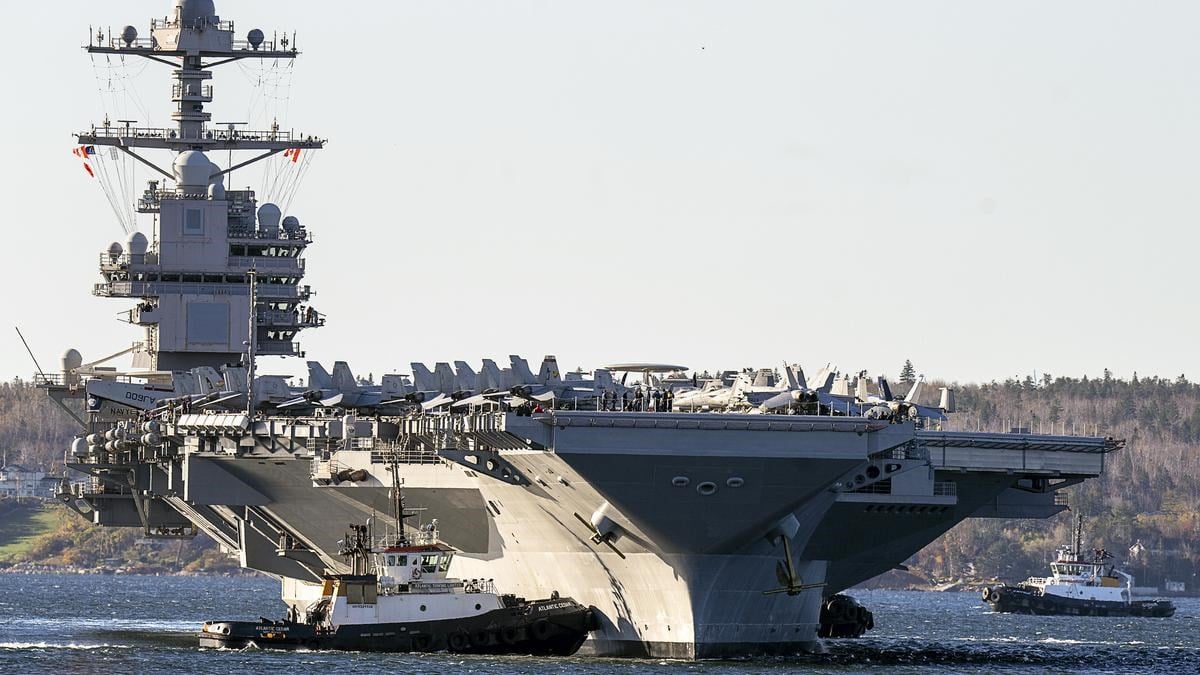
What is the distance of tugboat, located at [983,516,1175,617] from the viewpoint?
72250mm

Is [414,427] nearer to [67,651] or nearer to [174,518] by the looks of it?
[67,651]

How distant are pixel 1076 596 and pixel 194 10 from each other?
3474cm

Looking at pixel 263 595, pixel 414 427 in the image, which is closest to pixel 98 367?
pixel 414 427

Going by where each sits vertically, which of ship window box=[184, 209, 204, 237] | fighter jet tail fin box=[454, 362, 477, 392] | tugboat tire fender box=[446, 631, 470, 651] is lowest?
tugboat tire fender box=[446, 631, 470, 651]

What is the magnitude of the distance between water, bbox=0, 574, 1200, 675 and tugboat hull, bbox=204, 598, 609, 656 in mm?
235

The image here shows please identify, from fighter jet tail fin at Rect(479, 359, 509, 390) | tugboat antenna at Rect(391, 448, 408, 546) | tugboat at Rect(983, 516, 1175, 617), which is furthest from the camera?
tugboat at Rect(983, 516, 1175, 617)

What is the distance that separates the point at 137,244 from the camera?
4903cm

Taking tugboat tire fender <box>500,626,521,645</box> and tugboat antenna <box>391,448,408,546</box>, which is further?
tugboat antenna <box>391,448,408,546</box>

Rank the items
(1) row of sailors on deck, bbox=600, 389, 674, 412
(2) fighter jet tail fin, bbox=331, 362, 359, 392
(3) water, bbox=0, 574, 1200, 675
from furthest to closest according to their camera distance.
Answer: (2) fighter jet tail fin, bbox=331, 362, 359, 392 < (1) row of sailors on deck, bbox=600, 389, 674, 412 < (3) water, bbox=0, 574, 1200, 675

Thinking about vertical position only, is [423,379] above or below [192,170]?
below

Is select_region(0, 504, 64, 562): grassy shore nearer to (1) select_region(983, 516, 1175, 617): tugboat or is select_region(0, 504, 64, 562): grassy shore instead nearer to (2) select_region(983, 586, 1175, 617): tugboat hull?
(1) select_region(983, 516, 1175, 617): tugboat

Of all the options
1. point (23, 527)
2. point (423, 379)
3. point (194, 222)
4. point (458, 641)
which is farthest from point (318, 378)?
point (23, 527)

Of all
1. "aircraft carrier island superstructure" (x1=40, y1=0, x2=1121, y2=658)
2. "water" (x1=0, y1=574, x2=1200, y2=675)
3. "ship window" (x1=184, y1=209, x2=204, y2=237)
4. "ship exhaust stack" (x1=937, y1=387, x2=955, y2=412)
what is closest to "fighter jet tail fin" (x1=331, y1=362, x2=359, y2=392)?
"aircraft carrier island superstructure" (x1=40, y1=0, x2=1121, y2=658)

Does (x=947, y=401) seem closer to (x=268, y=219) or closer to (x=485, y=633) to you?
(x=485, y=633)
